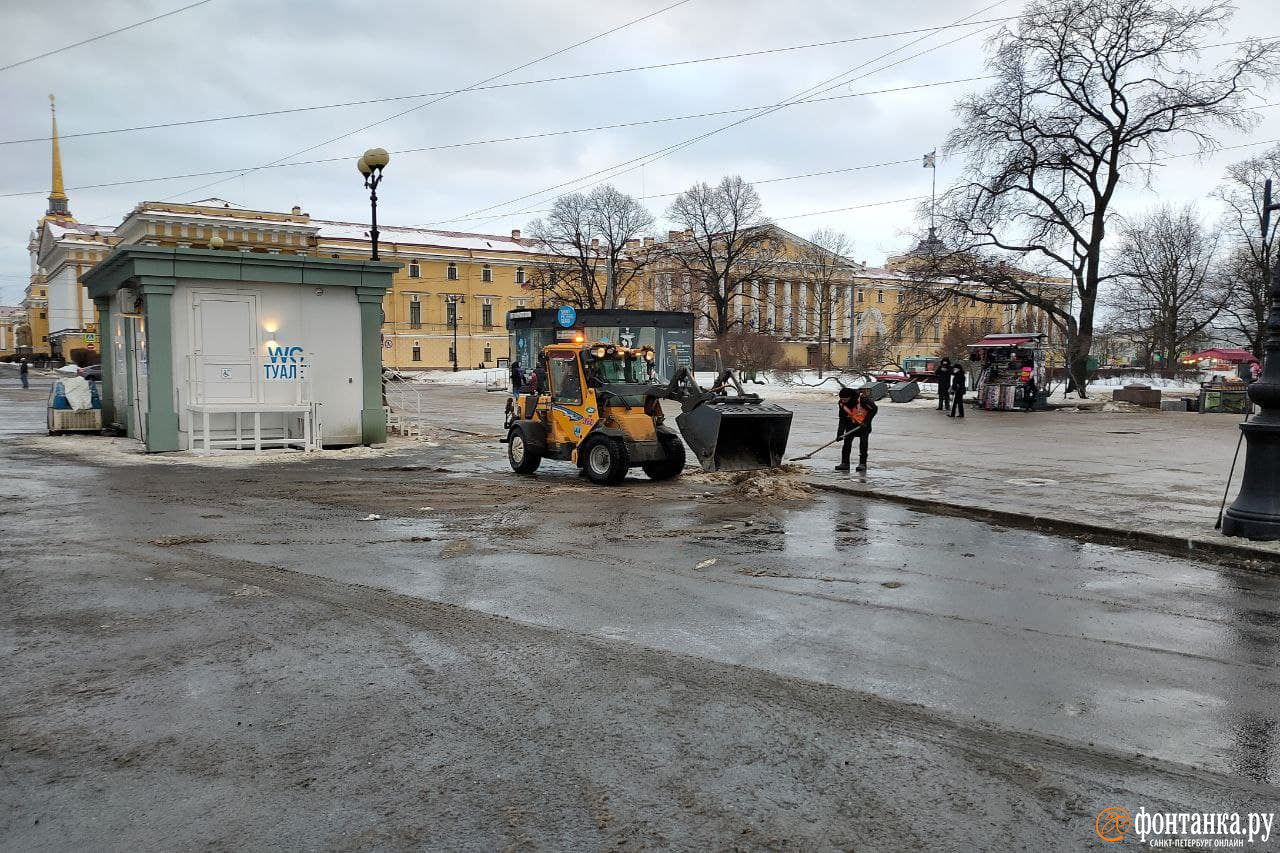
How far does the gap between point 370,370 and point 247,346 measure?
2499 millimetres

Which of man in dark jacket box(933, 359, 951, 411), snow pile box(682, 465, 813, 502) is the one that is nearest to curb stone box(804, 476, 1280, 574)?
snow pile box(682, 465, 813, 502)

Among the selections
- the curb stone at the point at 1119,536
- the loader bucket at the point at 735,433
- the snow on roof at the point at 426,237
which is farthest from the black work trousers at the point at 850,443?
the snow on roof at the point at 426,237

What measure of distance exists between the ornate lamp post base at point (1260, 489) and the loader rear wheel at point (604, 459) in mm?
7477

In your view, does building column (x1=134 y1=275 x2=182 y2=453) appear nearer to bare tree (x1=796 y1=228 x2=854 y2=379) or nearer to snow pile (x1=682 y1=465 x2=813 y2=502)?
snow pile (x1=682 y1=465 x2=813 y2=502)

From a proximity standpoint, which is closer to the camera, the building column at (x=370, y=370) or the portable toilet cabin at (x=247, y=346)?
the portable toilet cabin at (x=247, y=346)

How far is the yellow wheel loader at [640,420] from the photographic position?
43.9 feet

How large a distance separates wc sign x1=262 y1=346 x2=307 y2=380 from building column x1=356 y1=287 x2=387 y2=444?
4.39 feet

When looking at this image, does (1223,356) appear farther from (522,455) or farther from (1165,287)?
(522,455)

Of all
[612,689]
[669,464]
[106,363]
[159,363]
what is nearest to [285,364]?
[159,363]

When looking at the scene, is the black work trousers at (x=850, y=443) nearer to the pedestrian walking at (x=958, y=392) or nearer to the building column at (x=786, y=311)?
the pedestrian walking at (x=958, y=392)

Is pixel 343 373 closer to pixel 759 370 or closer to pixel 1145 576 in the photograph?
pixel 1145 576

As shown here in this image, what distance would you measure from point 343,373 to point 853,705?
16114 millimetres

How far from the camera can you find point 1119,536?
9797 mm

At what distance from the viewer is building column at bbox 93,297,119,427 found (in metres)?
21.2
